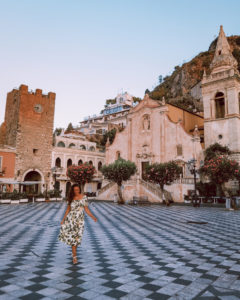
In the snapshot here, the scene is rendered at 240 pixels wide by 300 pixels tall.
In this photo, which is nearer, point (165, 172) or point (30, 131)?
point (165, 172)

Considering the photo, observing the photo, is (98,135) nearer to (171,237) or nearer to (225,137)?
(225,137)

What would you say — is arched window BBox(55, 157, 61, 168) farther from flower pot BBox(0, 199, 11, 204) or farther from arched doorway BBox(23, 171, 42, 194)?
flower pot BBox(0, 199, 11, 204)

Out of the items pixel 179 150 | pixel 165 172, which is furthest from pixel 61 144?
pixel 165 172

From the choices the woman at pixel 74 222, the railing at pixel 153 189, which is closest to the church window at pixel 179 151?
the railing at pixel 153 189

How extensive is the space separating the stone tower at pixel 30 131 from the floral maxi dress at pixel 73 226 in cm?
3269

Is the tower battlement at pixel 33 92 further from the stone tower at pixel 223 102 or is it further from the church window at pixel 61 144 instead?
the stone tower at pixel 223 102

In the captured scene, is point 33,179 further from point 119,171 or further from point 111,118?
point 111,118

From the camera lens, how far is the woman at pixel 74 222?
223 inches

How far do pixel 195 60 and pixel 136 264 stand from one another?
71.9 metres

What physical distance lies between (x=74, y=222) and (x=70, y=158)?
127ft

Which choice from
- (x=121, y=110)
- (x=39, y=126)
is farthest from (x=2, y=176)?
(x=121, y=110)

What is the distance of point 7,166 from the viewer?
3488cm

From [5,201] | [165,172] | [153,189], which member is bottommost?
[5,201]

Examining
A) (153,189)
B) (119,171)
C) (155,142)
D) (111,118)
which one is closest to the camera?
(119,171)
